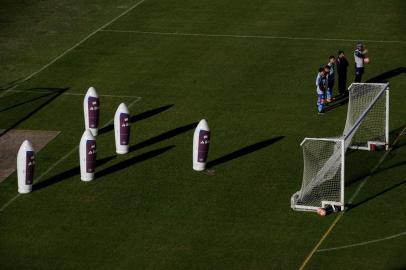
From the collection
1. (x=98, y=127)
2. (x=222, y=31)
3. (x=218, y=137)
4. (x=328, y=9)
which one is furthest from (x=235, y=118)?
(x=328, y=9)

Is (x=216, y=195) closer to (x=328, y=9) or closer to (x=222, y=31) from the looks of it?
(x=222, y=31)

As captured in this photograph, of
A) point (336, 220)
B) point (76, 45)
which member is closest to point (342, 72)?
point (336, 220)

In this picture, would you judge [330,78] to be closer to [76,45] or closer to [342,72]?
[342,72]

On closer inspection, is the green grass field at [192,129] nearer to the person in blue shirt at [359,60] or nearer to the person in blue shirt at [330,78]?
the person in blue shirt at [330,78]

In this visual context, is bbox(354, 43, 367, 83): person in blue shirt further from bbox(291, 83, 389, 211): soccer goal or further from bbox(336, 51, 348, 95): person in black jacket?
bbox(291, 83, 389, 211): soccer goal

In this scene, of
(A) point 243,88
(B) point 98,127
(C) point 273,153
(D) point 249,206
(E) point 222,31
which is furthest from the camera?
(E) point 222,31

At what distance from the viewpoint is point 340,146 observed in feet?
122

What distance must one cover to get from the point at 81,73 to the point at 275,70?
8.52m

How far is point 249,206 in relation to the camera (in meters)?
37.3

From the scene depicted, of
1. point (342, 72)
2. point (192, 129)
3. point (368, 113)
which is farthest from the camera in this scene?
point (342, 72)

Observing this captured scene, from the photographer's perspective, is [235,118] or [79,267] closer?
[79,267]

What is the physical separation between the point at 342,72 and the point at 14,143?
44.0ft

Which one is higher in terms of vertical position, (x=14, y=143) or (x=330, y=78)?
(x=330, y=78)

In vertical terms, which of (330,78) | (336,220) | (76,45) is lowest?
(336,220)
